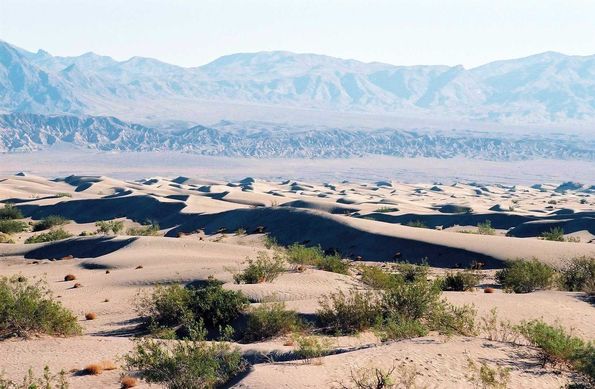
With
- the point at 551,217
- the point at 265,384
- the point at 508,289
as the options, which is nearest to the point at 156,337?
the point at 265,384

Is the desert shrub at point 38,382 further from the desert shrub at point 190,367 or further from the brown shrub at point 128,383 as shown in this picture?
the desert shrub at point 190,367

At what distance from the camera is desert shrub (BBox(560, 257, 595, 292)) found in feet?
74.6

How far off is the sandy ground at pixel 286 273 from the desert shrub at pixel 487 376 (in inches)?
7.8

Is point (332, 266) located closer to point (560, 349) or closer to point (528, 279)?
point (528, 279)

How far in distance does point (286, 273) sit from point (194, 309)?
24.7 ft

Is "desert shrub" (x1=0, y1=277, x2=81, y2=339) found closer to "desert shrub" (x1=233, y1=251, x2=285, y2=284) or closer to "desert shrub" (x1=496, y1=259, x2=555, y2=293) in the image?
"desert shrub" (x1=233, y1=251, x2=285, y2=284)

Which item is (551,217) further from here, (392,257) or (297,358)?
(297,358)

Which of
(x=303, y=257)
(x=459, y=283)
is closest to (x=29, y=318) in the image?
(x=303, y=257)

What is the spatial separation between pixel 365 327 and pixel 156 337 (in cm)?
523

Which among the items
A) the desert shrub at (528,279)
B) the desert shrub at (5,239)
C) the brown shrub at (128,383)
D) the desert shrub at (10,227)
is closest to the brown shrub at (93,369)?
the brown shrub at (128,383)

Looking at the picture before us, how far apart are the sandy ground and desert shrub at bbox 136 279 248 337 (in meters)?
1.25

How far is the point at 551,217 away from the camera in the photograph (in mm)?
54062

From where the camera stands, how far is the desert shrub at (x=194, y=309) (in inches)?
732

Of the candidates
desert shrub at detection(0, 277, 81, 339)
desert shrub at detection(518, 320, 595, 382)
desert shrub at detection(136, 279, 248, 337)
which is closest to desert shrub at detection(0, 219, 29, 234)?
desert shrub at detection(136, 279, 248, 337)
